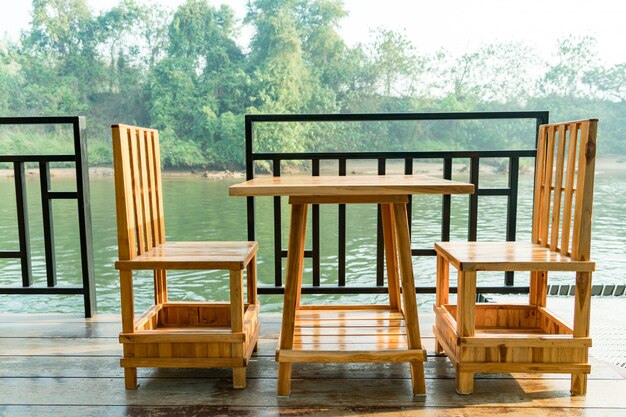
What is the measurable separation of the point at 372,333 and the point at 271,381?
36 cm

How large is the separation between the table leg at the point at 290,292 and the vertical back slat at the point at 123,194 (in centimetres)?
48

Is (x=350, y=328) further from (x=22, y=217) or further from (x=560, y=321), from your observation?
(x=22, y=217)

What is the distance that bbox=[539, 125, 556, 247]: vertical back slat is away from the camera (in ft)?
6.09

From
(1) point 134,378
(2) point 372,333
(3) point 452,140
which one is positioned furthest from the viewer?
(3) point 452,140

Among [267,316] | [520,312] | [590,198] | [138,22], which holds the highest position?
[138,22]

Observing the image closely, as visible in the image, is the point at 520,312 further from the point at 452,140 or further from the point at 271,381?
the point at 452,140

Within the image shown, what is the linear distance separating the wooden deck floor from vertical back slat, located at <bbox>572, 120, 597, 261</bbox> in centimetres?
43

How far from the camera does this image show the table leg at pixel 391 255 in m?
1.86

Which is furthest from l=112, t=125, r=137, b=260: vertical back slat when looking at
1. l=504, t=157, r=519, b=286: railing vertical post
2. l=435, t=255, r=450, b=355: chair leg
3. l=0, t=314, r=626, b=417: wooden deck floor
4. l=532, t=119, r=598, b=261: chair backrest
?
l=504, t=157, r=519, b=286: railing vertical post

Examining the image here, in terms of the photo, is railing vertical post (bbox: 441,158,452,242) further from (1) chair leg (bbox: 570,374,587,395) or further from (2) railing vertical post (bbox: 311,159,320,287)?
(1) chair leg (bbox: 570,374,587,395)

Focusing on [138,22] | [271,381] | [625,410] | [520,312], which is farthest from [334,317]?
[138,22]

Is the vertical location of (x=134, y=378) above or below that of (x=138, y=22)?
below

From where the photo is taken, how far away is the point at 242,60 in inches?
846

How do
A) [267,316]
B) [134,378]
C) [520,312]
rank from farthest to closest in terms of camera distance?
[267,316] < [520,312] < [134,378]
